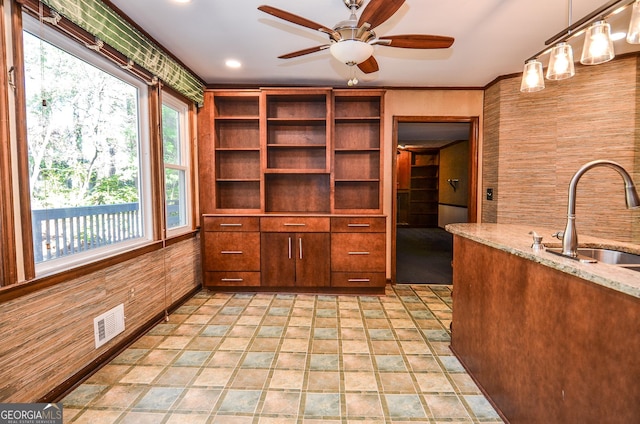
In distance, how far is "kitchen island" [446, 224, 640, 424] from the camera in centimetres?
94

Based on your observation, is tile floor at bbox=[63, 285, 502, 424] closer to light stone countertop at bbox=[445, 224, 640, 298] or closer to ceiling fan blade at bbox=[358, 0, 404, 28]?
light stone countertop at bbox=[445, 224, 640, 298]

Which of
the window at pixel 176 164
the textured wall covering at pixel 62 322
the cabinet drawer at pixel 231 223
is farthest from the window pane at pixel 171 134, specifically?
the textured wall covering at pixel 62 322

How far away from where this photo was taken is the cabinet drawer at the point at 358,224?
345 cm

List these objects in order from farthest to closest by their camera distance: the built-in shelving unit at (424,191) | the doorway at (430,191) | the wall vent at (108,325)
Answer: the built-in shelving unit at (424,191) → the doorway at (430,191) → the wall vent at (108,325)

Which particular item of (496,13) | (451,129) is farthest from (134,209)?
(451,129)

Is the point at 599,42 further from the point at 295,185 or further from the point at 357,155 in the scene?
the point at 295,185

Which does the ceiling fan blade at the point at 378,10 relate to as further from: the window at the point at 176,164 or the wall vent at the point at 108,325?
the wall vent at the point at 108,325

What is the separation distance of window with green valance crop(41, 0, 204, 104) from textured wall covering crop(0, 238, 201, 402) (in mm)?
1578

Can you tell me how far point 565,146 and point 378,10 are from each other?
2747mm

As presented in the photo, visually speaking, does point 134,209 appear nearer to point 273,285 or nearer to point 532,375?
point 273,285

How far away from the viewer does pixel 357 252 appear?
3480 mm

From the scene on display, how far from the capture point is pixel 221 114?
3.85 metres

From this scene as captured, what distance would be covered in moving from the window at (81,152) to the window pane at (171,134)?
1.33 feet

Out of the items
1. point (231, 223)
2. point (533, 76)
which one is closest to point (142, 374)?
point (231, 223)
